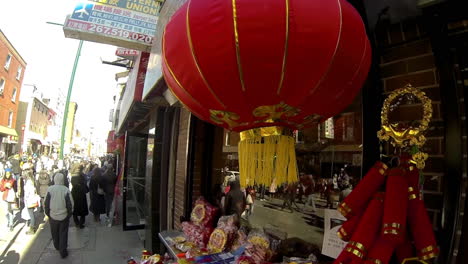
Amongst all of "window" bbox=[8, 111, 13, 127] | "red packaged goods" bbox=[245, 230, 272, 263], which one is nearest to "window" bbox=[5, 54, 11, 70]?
"window" bbox=[8, 111, 13, 127]

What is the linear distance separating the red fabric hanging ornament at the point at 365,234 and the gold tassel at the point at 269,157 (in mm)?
367

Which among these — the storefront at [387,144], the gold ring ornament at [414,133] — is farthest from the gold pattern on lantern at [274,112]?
the gold ring ornament at [414,133]

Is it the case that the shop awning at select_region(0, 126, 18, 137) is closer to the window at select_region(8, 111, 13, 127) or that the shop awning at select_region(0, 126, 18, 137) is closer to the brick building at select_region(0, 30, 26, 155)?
the brick building at select_region(0, 30, 26, 155)

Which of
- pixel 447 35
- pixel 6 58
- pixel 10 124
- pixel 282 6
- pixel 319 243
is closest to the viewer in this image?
pixel 282 6

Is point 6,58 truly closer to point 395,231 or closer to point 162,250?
point 162,250

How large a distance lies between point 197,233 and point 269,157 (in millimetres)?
2126

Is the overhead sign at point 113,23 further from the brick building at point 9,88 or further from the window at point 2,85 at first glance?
the window at point 2,85

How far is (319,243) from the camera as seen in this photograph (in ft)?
7.98

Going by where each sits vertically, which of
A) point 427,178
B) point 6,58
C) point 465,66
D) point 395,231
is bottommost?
point 395,231

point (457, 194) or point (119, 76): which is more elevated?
point (119, 76)

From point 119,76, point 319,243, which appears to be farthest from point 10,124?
point 319,243

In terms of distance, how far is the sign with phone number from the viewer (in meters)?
4.66

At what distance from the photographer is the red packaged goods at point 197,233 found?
10.6ft

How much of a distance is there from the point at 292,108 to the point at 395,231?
67cm
